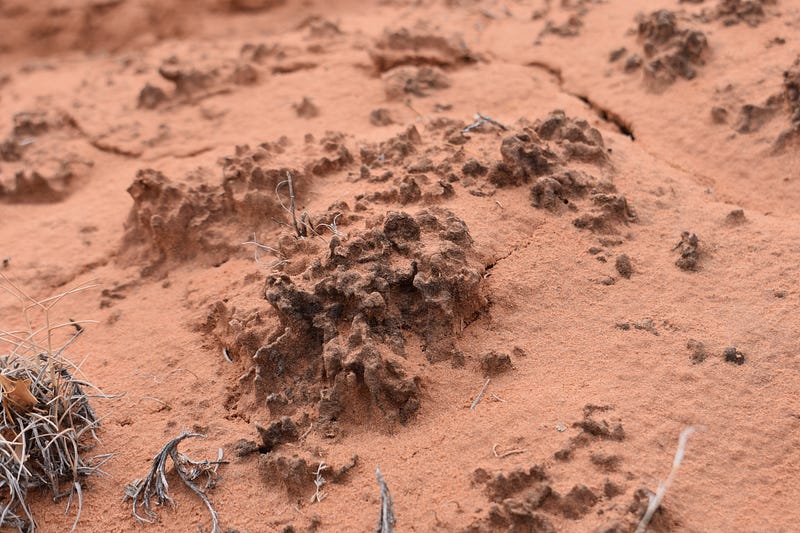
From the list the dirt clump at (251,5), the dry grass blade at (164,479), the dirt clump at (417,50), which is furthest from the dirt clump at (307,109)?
the dirt clump at (251,5)

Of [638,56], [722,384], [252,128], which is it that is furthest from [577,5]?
[722,384]

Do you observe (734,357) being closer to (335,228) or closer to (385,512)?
(385,512)

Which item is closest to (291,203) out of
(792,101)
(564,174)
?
(564,174)

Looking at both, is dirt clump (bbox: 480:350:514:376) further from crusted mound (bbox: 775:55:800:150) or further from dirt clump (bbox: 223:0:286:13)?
dirt clump (bbox: 223:0:286:13)

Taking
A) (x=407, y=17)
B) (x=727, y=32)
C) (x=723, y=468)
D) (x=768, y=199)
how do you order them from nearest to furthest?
(x=723, y=468)
(x=768, y=199)
(x=727, y=32)
(x=407, y=17)

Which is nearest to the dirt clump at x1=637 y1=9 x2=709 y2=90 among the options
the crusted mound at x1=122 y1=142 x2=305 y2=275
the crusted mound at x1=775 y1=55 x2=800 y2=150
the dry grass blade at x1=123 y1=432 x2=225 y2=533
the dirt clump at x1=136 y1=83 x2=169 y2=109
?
the crusted mound at x1=775 y1=55 x2=800 y2=150

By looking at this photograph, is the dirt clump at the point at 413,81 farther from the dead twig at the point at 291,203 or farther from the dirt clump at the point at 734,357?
the dirt clump at the point at 734,357

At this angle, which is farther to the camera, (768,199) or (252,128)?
(252,128)

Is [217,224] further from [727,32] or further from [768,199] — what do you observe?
[727,32]
